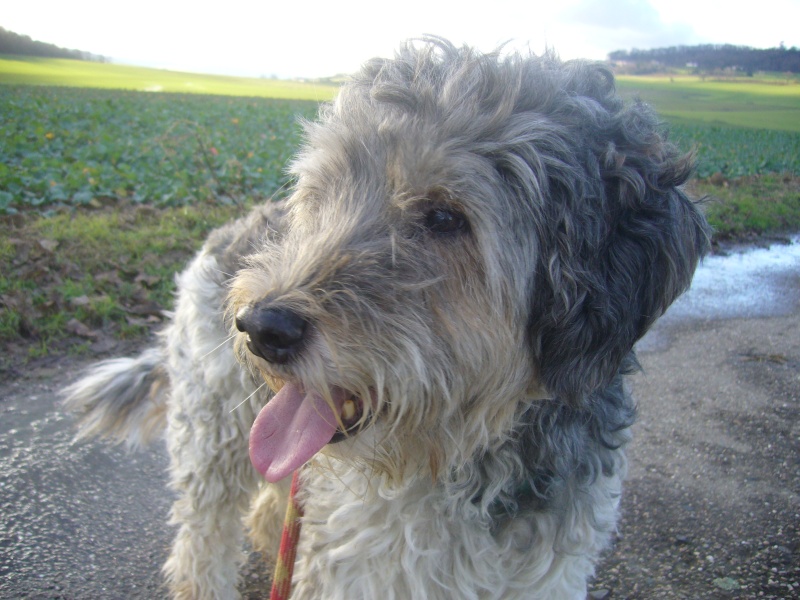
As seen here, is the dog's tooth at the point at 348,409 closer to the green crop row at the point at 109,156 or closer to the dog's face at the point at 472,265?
the dog's face at the point at 472,265

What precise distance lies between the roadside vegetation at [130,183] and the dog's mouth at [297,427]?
1243 mm

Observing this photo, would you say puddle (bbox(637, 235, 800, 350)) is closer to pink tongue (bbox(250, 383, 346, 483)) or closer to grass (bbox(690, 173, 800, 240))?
grass (bbox(690, 173, 800, 240))

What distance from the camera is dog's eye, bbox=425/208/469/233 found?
6.38 feet

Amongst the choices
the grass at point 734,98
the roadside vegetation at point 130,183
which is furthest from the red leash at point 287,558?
the grass at point 734,98

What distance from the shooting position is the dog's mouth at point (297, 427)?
1.84 m

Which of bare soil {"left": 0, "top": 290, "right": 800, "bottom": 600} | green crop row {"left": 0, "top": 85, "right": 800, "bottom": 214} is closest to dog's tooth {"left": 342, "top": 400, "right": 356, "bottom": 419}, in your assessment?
bare soil {"left": 0, "top": 290, "right": 800, "bottom": 600}

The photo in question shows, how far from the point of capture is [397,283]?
1840mm

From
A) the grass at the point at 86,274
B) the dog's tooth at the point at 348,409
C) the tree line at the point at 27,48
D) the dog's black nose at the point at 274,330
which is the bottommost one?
the grass at the point at 86,274

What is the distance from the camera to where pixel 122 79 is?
11.0 meters

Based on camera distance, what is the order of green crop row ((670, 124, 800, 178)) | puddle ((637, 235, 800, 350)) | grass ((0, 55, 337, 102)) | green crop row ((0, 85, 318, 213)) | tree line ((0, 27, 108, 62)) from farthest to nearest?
green crop row ((670, 124, 800, 178)) < green crop row ((0, 85, 318, 213)) < puddle ((637, 235, 800, 350)) < grass ((0, 55, 337, 102)) < tree line ((0, 27, 108, 62))

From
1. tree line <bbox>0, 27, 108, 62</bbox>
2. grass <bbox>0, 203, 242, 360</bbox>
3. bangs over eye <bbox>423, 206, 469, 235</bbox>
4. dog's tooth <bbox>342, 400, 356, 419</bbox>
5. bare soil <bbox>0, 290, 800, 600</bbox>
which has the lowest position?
bare soil <bbox>0, 290, 800, 600</bbox>

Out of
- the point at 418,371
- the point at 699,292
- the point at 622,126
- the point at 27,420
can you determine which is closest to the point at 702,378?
the point at 699,292

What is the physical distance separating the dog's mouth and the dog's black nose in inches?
6.0

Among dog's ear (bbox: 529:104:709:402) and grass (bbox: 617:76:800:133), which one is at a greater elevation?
grass (bbox: 617:76:800:133)
